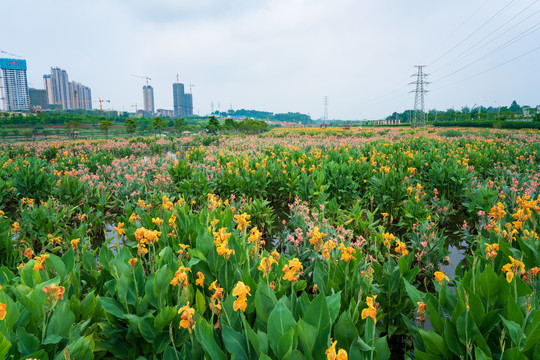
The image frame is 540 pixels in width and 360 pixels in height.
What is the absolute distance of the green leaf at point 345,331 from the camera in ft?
5.25

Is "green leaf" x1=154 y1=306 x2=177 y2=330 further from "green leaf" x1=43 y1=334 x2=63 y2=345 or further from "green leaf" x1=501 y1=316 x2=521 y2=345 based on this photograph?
"green leaf" x1=501 y1=316 x2=521 y2=345

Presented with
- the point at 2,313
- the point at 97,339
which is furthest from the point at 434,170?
the point at 2,313

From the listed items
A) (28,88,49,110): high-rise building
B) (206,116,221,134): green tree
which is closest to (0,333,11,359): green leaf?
(206,116,221,134): green tree

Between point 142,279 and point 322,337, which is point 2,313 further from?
point 322,337

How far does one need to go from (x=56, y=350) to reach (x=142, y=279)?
0.58 m

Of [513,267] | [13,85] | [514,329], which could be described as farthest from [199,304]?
[13,85]

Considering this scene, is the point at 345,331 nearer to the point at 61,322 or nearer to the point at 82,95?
the point at 61,322

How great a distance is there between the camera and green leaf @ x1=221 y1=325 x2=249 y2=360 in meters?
1.51

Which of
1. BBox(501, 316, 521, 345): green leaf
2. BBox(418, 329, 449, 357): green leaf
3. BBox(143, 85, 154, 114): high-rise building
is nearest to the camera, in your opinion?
BBox(501, 316, 521, 345): green leaf

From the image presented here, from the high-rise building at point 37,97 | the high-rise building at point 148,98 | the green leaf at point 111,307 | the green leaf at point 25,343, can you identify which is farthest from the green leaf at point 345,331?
the high-rise building at point 148,98

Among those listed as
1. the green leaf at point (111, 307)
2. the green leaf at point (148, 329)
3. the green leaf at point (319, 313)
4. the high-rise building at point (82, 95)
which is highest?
the high-rise building at point (82, 95)

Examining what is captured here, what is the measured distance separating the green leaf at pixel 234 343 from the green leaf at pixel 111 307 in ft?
2.54

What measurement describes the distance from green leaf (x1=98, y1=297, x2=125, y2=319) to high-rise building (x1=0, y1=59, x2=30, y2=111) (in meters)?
138

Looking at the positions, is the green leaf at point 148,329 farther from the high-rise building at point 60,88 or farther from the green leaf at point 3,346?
the high-rise building at point 60,88
